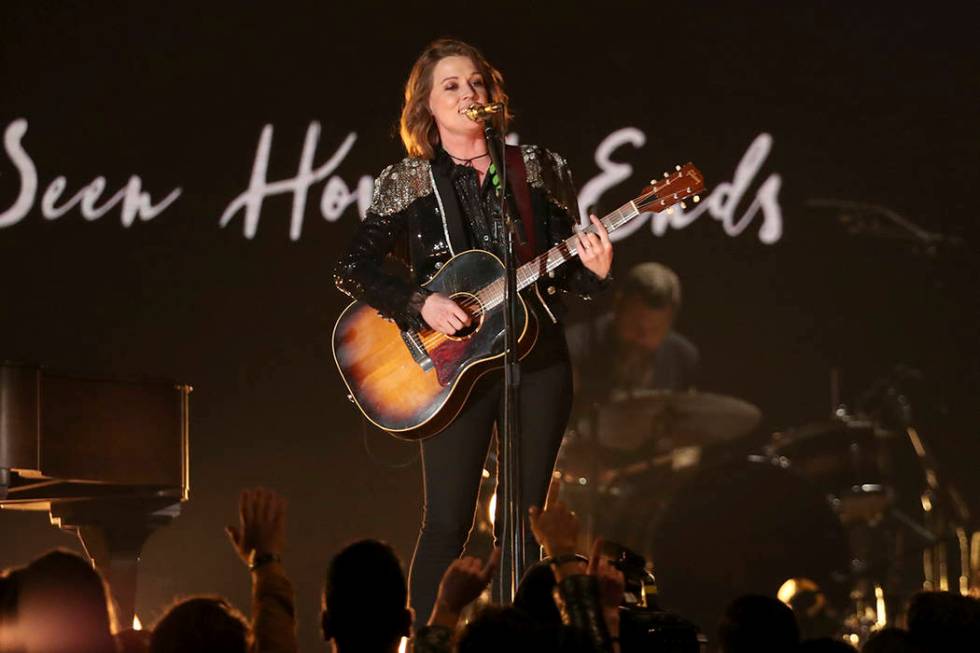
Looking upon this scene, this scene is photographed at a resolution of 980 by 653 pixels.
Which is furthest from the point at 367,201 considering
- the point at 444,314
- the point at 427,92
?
the point at 444,314

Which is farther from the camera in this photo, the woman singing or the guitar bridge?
the guitar bridge

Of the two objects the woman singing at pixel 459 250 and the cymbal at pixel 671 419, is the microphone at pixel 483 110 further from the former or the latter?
the cymbal at pixel 671 419

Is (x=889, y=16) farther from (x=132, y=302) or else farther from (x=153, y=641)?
(x=153, y=641)

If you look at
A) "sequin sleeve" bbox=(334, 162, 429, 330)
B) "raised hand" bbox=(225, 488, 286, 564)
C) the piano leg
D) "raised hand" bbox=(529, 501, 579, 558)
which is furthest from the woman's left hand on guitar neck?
the piano leg

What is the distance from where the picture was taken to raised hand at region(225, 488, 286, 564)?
2.89 m

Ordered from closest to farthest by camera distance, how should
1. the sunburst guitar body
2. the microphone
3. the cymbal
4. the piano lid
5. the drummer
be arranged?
the microphone → the sunburst guitar body → the piano lid → the cymbal → the drummer

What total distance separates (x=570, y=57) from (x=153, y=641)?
21.7ft

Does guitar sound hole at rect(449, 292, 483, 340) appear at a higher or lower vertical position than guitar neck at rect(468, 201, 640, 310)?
lower

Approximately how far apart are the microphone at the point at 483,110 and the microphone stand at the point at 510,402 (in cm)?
2

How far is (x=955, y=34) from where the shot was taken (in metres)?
8.68

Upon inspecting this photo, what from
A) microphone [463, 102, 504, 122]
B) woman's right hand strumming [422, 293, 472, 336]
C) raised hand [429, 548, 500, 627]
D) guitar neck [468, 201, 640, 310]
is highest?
microphone [463, 102, 504, 122]

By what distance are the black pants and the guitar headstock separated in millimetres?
542

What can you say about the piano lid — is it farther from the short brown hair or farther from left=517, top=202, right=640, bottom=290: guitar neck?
left=517, top=202, right=640, bottom=290: guitar neck

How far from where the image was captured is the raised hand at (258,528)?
289 cm
